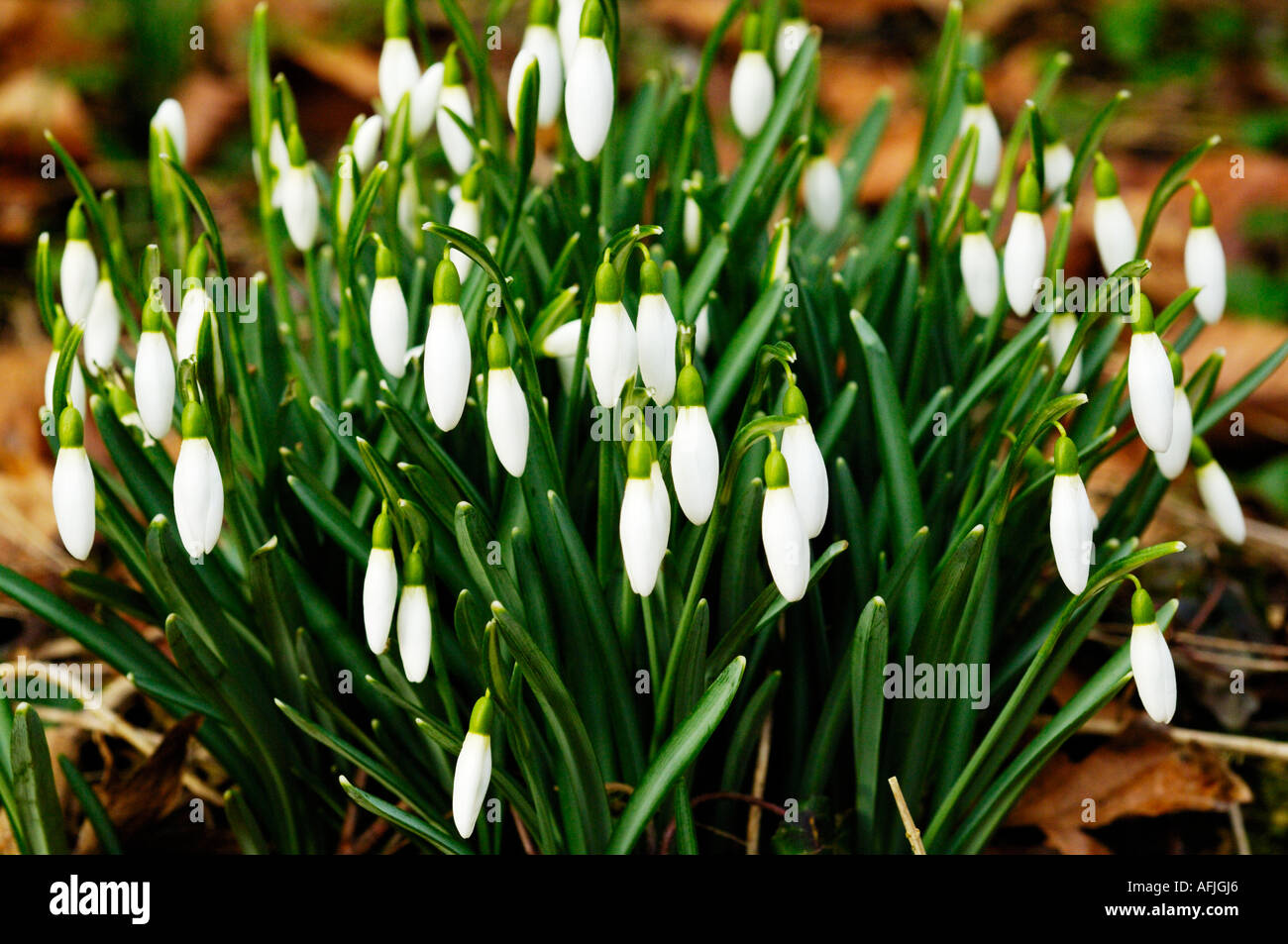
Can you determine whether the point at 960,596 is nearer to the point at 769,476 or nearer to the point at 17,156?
the point at 769,476

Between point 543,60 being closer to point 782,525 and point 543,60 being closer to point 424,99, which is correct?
point 424,99

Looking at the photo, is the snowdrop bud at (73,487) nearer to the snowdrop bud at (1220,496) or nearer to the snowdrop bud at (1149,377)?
the snowdrop bud at (1149,377)

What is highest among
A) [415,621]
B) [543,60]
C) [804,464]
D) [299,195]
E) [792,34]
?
[792,34]

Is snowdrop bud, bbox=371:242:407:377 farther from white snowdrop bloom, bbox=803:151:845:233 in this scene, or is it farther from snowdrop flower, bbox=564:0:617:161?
white snowdrop bloom, bbox=803:151:845:233

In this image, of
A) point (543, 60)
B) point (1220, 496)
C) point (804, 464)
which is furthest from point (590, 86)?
point (1220, 496)
